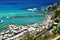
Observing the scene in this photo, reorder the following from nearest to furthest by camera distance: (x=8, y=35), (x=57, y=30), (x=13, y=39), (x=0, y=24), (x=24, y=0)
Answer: (x=57, y=30), (x=13, y=39), (x=8, y=35), (x=0, y=24), (x=24, y=0)

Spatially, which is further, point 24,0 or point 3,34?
point 24,0

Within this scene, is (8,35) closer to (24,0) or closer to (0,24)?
(0,24)

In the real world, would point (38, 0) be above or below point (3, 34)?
above

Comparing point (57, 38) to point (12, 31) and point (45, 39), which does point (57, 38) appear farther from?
point (12, 31)

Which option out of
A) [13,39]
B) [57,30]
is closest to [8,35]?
[13,39]

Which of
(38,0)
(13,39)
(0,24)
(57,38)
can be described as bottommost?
(57,38)

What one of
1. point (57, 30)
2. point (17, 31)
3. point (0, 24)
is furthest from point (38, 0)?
point (57, 30)

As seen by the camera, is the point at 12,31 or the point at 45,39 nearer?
the point at 45,39

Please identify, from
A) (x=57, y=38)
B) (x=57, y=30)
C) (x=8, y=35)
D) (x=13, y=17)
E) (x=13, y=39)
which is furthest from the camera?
(x=13, y=17)

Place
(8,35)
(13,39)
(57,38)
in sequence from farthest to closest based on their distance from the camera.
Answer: (8,35) < (13,39) < (57,38)
